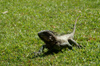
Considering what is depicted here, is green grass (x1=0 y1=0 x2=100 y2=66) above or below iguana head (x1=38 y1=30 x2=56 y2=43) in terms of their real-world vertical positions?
below

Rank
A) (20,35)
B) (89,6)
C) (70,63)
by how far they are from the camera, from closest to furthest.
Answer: (70,63) → (20,35) → (89,6)

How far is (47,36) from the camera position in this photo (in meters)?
4.68

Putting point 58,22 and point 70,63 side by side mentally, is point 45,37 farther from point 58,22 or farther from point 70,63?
point 58,22

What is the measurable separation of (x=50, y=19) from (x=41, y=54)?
2.99 m

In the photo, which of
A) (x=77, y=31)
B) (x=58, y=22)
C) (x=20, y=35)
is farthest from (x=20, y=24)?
(x=77, y=31)

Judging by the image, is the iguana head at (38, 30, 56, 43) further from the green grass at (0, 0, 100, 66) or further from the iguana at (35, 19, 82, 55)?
the green grass at (0, 0, 100, 66)

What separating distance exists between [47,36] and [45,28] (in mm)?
2064

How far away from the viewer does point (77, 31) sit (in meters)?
6.38

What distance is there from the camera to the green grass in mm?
4668

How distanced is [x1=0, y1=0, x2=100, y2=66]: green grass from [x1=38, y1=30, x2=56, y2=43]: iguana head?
537 millimetres

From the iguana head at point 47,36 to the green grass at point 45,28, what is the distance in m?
0.54

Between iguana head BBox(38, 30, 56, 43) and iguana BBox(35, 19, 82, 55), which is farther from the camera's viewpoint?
iguana BBox(35, 19, 82, 55)

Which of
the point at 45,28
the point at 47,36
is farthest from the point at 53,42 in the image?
the point at 45,28

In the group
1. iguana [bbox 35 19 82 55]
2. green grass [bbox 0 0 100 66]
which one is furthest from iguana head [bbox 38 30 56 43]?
green grass [bbox 0 0 100 66]
